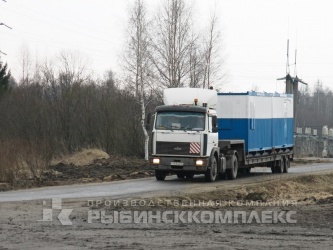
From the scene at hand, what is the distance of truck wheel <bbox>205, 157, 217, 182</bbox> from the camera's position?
26995 millimetres

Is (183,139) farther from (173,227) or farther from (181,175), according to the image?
(173,227)

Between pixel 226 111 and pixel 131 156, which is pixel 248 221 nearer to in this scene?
pixel 226 111

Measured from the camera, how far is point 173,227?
45.9 feet

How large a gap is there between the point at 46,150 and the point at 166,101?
5.46 metres

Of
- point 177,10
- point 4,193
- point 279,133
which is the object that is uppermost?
point 177,10

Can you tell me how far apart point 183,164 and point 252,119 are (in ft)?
16.8

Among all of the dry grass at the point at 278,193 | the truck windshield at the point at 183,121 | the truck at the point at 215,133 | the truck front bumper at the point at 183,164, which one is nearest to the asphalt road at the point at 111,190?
the truck front bumper at the point at 183,164

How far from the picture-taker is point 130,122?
4759cm

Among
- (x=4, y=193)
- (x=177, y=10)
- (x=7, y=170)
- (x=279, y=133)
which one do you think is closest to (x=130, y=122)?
(x=177, y=10)

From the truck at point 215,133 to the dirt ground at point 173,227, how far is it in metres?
5.44

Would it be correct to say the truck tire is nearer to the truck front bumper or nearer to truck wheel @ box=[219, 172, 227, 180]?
truck wheel @ box=[219, 172, 227, 180]

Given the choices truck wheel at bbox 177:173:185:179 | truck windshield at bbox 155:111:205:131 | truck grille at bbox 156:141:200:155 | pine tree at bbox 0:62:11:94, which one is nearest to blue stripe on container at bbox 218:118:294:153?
truck wheel at bbox 177:173:185:179

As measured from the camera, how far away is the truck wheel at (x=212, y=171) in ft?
88.6

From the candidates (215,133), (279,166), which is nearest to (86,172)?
(215,133)
